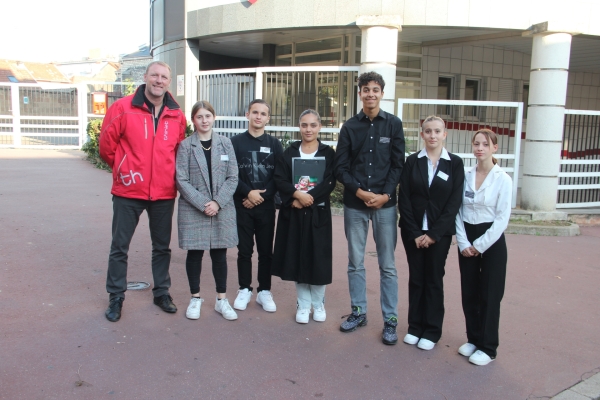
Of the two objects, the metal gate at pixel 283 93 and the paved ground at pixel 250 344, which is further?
the metal gate at pixel 283 93

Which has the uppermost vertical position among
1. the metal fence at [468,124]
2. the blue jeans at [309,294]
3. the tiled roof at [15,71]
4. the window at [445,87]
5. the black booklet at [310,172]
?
the tiled roof at [15,71]

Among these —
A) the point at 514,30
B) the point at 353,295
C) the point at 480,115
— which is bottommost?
the point at 353,295

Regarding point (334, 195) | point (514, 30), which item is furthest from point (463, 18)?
point (334, 195)

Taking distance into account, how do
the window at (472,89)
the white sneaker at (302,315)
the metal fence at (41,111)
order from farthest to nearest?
1. the metal fence at (41,111)
2. the window at (472,89)
3. the white sneaker at (302,315)

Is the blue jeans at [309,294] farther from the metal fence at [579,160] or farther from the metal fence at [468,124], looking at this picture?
the metal fence at [579,160]

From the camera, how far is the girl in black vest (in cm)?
406

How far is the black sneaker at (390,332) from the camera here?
427cm

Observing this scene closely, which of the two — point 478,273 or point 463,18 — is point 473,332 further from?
point 463,18

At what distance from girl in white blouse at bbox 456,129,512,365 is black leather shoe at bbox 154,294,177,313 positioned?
2361mm

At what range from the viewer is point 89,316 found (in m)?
4.48

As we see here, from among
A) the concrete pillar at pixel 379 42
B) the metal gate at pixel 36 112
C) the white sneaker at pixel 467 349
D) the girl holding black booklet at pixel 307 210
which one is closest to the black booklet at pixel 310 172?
the girl holding black booklet at pixel 307 210

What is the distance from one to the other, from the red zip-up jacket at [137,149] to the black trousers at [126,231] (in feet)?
0.35

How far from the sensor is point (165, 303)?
4695mm

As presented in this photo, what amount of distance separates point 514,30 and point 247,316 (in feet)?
24.5
